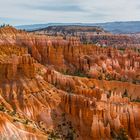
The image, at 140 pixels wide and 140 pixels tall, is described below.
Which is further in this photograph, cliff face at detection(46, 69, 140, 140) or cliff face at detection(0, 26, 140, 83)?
cliff face at detection(0, 26, 140, 83)

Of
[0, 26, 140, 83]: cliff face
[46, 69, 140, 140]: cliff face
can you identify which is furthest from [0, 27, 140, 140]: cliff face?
[0, 26, 140, 83]: cliff face

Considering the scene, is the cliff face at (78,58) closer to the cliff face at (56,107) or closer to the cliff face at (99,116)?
the cliff face at (56,107)

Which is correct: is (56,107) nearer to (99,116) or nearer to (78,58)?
(99,116)

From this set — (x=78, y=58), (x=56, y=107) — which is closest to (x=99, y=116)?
(x=56, y=107)

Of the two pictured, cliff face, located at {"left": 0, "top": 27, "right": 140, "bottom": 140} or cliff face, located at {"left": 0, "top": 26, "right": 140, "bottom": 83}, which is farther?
cliff face, located at {"left": 0, "top": 26, "right": 140, "bottom": 83}

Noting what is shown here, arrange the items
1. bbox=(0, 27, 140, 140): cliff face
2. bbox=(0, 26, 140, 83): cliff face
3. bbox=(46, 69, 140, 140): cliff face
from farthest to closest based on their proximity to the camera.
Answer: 1. bbox=(0, 26, 140, 83): cliff face
2. bbox=(46, 69, 140, 140): cliff face
3. bbox=(0, 27, 140, 140): cliff face

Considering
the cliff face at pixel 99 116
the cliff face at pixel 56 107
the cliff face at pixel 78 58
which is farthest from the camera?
the cliff face at pixel 78 58

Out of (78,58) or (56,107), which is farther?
(78,58)

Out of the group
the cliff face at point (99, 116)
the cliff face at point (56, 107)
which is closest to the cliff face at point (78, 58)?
the cliff face at point (56, 107)

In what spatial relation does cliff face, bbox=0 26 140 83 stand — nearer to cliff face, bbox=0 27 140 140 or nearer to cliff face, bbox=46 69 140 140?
cliff face, bbox=0 27 140 140

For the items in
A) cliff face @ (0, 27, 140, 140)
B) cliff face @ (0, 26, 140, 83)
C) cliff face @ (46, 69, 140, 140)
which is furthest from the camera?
cliff face @ (0, 26, 140, 83)

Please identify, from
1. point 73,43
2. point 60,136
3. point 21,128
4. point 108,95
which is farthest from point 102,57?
Result: point 21,128

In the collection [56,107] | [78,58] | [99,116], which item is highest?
[78,58]

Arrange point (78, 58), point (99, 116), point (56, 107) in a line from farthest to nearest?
point (78, 58) < point (56, 107) < point (99, 116)
